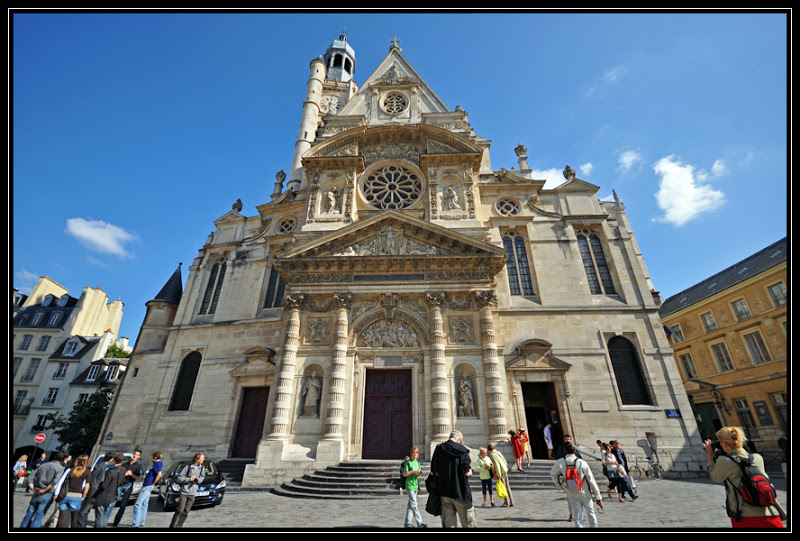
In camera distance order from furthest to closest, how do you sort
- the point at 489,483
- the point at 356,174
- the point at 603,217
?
1. the point at 356,174
2. the point at 603,217
3. the point at 489,483

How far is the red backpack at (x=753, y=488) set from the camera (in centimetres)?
368

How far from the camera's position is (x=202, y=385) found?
17172mm

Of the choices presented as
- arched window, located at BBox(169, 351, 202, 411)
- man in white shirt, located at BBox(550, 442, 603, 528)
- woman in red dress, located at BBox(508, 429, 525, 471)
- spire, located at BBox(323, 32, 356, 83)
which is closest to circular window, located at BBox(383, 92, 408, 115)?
spire, located at BBox(323, 32, 356, 83)

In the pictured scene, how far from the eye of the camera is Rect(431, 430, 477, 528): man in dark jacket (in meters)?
5.10

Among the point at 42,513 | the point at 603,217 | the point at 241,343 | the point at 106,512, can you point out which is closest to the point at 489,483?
the point at 106,512

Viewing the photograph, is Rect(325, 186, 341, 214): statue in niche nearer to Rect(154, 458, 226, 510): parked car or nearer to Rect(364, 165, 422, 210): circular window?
Rect(364, 165, 422, 210): circular window

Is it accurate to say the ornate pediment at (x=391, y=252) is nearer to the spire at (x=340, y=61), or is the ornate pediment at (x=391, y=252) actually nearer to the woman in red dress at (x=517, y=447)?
the woman in red dress at (x=517, y=447)

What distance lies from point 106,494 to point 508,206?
19233mm

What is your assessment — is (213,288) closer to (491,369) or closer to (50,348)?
(491,369)

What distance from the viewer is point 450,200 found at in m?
18.5

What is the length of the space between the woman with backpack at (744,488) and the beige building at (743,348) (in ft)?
57.9

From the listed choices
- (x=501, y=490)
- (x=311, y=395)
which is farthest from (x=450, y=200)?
(x=501, y=490)

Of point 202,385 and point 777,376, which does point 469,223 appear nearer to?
point 202,385

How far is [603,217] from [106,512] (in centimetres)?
2154
